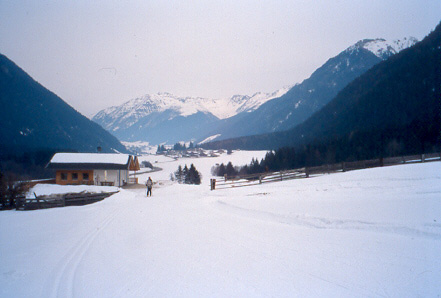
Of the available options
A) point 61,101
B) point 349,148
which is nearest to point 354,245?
point 349,148

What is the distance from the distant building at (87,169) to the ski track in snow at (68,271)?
3666 centimetres

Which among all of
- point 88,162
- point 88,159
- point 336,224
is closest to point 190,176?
point 88,159

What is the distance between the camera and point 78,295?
5367 mm

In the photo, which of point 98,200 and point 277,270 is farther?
point 98,200

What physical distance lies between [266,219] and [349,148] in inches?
2973

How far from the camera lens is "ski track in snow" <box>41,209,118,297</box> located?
5586mm

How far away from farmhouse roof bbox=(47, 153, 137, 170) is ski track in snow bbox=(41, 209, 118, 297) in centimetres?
3674

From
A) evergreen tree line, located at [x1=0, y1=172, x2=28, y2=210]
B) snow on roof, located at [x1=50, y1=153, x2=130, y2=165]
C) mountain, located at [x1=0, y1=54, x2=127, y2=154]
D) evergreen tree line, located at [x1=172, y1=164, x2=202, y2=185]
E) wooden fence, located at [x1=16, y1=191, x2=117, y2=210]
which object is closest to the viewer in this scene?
wooden fence, located at [x1=16, y1=191, x2=117, y2=210]

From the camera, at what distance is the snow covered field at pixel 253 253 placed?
539 cm

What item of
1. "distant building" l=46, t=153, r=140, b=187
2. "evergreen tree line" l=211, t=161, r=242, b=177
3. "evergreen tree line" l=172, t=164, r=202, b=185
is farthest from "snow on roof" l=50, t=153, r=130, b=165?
"evergreen tree line" l=211, t=161, r=242, b=177

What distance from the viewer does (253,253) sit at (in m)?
7.26

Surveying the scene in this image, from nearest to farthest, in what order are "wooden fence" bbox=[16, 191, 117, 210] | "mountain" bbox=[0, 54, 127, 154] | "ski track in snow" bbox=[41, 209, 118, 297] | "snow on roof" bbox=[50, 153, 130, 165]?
1. "ski track in snow" bbox=[41, 209, 118, 297]
2. "wooden fence" bbox=[16, 191, 117, 210]
3. "snow on roof" bbox=[50, 153, 130, 165]
4. "mountain" bbox=[0, 54, 127, 154]

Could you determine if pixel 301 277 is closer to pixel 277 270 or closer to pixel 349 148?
pixel 277 270

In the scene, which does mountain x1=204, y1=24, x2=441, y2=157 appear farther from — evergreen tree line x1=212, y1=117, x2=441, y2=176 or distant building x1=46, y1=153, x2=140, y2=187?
distant building x1=46, y1=153, x2=140, y2=187
